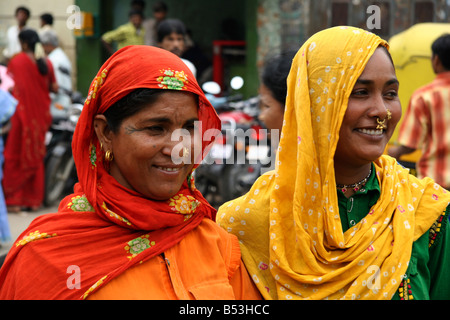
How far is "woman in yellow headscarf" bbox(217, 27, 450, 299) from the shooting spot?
6.82 ft

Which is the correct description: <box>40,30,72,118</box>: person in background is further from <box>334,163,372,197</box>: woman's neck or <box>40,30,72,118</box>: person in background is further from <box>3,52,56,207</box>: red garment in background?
<box>334,163,372,197</box>: woman's neck

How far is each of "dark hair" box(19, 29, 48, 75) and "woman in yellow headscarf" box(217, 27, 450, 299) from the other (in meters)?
5.77

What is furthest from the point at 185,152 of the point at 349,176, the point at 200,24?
the point at 200,24

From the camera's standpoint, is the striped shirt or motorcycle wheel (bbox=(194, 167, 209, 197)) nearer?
the striped shirt

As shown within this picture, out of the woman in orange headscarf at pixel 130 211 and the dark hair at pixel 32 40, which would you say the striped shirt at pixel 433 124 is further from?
the dark hair at pixel 32 40

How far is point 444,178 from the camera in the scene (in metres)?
4.25

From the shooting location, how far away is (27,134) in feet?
24.4

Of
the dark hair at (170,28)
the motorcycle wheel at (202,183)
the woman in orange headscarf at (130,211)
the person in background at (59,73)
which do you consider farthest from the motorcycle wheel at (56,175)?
the woman in orange headscarf at (130,211)

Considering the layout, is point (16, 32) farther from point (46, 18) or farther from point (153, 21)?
point (153, 21)

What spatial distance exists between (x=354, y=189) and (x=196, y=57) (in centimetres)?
882

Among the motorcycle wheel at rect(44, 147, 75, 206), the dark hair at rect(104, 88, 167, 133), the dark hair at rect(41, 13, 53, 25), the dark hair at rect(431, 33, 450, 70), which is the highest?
the dark hair at rect(41, 13, 53, 25)

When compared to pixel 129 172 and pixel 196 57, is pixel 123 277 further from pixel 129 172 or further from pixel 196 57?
pixel 196 57

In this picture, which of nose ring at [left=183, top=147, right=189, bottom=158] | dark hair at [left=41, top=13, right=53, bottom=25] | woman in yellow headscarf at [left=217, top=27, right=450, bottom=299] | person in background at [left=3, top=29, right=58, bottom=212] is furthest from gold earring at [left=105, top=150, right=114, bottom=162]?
Result: dark hair at [left=41, top=13, right=53, bottom=25]
